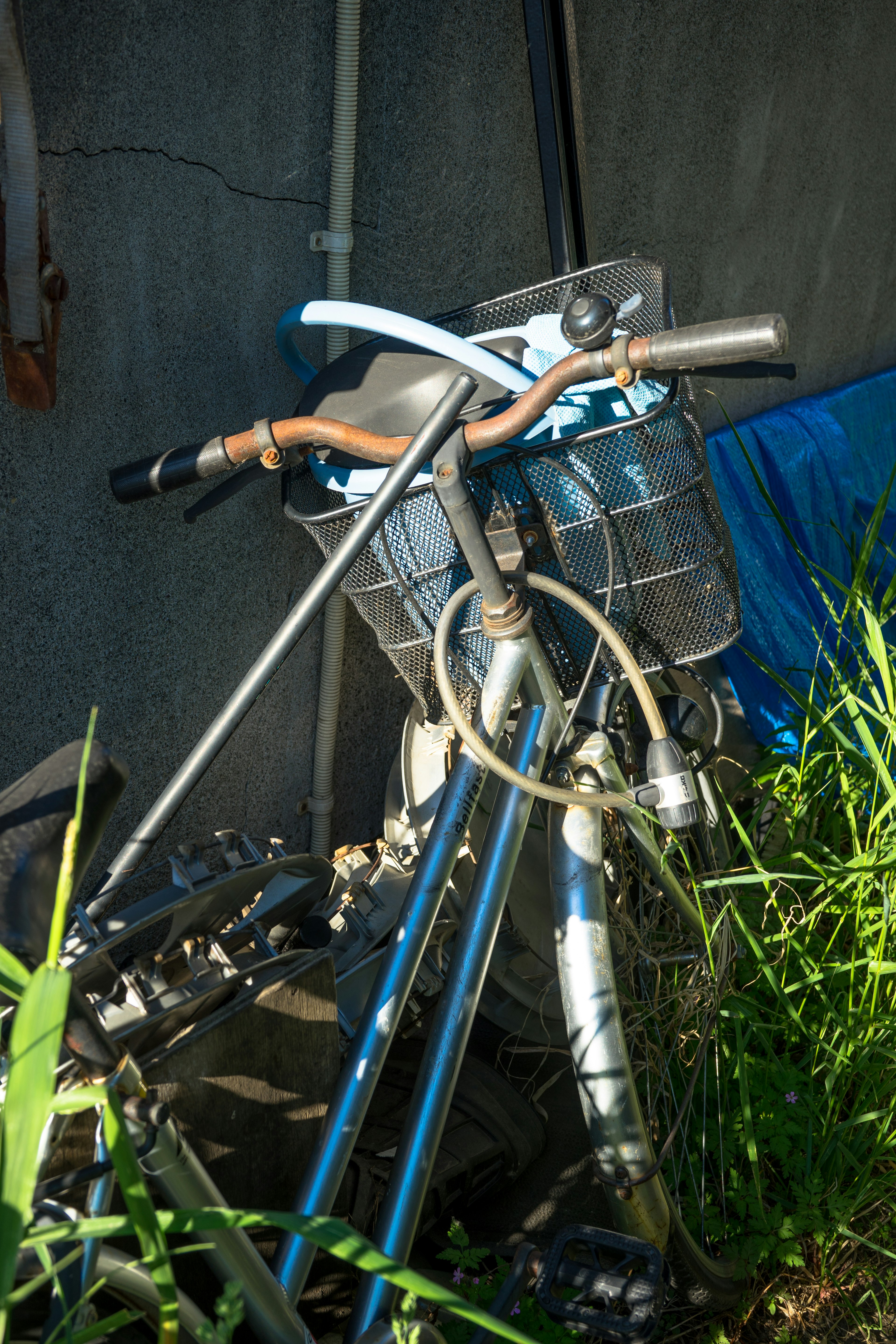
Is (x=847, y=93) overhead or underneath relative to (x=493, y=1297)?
overhead

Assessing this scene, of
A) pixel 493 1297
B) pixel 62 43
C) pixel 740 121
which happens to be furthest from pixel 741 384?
pixel 493 1297

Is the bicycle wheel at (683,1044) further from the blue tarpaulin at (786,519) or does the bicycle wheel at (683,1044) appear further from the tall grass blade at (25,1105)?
the tall grass blade at (25,1105)

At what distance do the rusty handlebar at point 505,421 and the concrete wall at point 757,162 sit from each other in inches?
66.8

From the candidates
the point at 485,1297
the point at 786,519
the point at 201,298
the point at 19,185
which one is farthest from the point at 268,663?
the point at 786,519

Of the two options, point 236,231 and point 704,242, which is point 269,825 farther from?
point 704,242

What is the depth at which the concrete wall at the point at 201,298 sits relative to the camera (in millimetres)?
1701

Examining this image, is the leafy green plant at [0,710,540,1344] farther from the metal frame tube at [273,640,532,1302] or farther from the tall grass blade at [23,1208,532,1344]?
the metal frame tube at [273,640,532,1302]

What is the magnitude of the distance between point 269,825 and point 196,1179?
1376 mm

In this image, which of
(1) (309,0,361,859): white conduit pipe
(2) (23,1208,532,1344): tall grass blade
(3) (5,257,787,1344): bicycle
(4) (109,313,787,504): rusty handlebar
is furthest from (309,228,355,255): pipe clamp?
(2) (23,1208,532,1344): tall grass blade

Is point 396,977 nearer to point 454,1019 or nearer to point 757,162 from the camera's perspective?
point 454,1019

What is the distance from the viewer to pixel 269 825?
2.35m

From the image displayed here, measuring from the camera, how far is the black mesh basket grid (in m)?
1.43

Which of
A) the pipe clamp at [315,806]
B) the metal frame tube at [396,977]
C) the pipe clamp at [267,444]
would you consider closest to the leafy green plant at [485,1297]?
the metal frame tube at [396,977]

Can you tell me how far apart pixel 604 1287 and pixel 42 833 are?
1.09 meters
